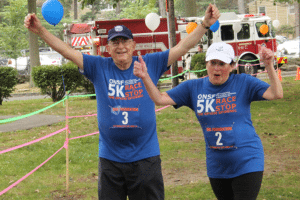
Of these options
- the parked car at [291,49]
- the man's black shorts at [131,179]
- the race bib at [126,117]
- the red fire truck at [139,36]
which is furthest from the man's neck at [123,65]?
the parked car at [291,49]

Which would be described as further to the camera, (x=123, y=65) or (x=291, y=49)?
(x=291, y=49)

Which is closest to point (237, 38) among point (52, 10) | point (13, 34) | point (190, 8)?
point (190, 8)

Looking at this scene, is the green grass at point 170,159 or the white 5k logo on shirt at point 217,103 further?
the green grass at point 170,159

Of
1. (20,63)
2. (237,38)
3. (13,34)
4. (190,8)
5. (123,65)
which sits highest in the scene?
(190,8)

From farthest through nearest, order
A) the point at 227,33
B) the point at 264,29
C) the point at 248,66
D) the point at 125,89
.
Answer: the point at 227,33 < the point at 248,66 < the point at 264,29 < the point at 125,89

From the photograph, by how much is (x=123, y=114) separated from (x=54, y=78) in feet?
43.2

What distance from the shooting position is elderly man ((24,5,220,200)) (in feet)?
11.8

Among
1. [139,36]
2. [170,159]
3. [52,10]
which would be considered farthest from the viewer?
[139,36]

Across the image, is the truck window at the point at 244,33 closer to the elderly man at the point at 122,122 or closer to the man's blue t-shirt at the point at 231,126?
the elderly man at the point at 122,122

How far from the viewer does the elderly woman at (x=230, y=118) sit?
137 inches

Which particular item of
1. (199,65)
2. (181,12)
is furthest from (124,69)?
(181,12)

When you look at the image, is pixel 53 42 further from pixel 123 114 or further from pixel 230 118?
pixel 230 118

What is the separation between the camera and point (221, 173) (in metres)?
3.58

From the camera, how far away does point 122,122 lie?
3.60m
